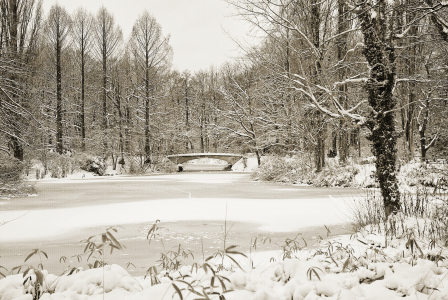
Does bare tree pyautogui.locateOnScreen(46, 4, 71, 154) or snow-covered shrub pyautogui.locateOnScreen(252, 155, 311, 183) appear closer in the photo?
snow-covered shrub pyautogui.locateOnScreen(252, 155, 311, 183)

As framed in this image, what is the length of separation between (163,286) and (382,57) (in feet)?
16.0

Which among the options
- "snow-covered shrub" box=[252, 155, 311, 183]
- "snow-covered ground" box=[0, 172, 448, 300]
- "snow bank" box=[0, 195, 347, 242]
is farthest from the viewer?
"snow-covered shrub" box=[252, 155, 311, 183]

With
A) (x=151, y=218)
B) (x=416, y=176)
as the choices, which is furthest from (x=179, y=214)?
(x=416, y=176)

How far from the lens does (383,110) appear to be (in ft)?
17.9

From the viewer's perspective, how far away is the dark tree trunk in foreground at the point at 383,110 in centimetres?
541

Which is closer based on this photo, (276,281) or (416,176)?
(276,281)

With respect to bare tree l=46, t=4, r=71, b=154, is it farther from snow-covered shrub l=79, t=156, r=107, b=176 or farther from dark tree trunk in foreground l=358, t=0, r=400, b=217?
dark tree trunk in foreground l=358, t=0, r=400, b=217

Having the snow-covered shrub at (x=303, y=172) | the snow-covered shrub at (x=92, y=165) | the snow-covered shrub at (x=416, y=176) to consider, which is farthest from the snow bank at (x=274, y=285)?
the snow-covered shrub at (x=92, y=165)

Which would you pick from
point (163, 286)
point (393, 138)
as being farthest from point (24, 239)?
point (393, 138)

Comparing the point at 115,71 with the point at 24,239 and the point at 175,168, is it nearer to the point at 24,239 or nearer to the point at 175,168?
the point at 175,168

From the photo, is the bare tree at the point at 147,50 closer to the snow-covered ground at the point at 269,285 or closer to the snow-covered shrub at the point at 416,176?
the snow-covered shrub at the point at 416,176

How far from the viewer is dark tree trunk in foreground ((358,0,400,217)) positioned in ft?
17.7

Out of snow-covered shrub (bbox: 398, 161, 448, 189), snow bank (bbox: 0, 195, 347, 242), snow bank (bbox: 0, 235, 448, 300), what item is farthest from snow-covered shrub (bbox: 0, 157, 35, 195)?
snow-covered shrub (bbox: 398, 161, 448, 189)

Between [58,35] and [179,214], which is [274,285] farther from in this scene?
[58,35]
